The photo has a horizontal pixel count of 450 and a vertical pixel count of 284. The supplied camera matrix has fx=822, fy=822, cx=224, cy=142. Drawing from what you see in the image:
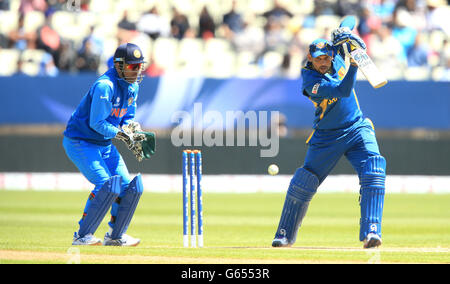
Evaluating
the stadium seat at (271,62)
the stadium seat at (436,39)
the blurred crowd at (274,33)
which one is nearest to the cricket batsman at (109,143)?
the blurred crowd at (274,33)

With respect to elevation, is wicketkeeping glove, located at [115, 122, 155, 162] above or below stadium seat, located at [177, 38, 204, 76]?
below

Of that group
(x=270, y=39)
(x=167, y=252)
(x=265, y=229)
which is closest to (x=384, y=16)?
(x=270, y=39)

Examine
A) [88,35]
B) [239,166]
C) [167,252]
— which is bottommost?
[167,252]

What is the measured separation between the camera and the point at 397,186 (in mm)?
15570

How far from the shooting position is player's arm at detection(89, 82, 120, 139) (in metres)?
7.25

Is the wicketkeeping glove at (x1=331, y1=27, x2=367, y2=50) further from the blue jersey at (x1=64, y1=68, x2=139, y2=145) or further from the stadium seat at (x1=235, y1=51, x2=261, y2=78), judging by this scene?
the stadium seat at (x1=235, y1=51, x2=261, y2=78)

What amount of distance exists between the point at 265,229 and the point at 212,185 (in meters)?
5.46

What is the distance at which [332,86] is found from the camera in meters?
7.08

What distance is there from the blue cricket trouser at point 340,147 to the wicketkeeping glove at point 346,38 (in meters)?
0.80

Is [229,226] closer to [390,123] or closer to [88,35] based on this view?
[390,123]

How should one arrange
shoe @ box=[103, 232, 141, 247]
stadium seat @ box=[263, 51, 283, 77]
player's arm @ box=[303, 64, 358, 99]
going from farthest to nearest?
1. stadium seat @ box=[263, 51, 283, 77]
2. shoe @ box=[103, 232, 141, 247]
3. player's arm @ box=[303, 64, 358, 99]

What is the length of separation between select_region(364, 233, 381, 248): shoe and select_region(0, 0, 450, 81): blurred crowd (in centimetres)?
921

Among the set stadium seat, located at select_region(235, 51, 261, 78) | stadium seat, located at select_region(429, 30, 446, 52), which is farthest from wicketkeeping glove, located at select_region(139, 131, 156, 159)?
stadium seat, located at select_region(429, 30, 446, 52)

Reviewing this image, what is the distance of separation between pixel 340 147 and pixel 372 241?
896 mm
